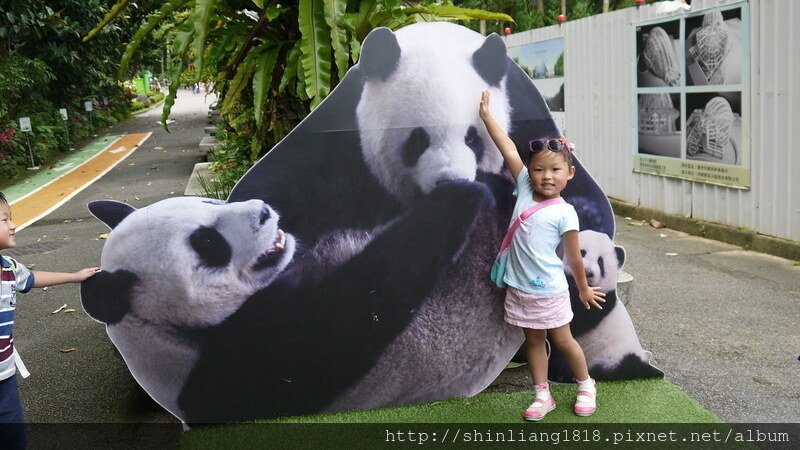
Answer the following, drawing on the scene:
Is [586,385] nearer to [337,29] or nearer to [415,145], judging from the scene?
[415,145]

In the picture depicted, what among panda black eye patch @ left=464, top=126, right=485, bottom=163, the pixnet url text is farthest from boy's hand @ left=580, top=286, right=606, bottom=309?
panda black eye patch @ left=464, top=126, right=485, bottom=163

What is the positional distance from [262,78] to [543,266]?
200 centimetres

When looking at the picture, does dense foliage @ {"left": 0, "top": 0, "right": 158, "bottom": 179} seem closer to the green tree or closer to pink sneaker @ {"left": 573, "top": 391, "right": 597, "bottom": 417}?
the green tree

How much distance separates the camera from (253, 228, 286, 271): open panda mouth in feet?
13.3

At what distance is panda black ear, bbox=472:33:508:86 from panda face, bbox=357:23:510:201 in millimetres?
17

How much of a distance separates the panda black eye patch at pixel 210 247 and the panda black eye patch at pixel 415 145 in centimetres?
102

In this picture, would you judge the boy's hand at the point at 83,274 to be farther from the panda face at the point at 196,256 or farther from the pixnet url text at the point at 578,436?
the pixnet url text at the point at 578,436

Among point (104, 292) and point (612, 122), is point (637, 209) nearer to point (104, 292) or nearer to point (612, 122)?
point (612, 122)

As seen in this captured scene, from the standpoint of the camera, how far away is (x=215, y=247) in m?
3.98

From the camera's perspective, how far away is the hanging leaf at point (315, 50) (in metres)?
4.35

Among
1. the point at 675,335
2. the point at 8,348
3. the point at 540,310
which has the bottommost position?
the point at 675,335

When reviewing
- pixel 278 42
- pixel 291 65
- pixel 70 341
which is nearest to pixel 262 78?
pixel 291 65

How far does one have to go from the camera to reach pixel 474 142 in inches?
167

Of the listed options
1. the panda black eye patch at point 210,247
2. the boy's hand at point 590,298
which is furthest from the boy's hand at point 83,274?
the boy's hand at point 590,298
